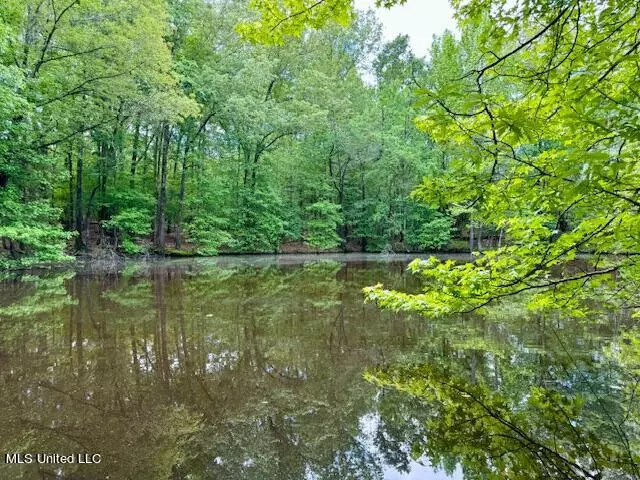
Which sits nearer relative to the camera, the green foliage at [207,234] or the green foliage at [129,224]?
the green foliage at [129,224]

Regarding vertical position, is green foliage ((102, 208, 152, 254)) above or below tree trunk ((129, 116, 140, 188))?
below

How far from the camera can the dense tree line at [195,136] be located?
11.8m

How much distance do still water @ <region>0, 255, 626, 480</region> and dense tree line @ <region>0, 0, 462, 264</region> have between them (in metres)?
6.10

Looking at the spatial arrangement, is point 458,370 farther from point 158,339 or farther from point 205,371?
point 158,339

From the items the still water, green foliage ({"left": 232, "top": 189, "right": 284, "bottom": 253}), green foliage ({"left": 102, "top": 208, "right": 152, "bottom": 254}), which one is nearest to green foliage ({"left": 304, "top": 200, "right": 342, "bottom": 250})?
green foliage ({"left": 232, "top": 189, "right": 284, "bottom": 253})

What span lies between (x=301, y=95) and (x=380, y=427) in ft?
74.6

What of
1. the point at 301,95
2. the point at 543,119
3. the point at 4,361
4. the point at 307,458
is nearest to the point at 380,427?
the point at 307,458

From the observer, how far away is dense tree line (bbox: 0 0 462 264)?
38.7 feet

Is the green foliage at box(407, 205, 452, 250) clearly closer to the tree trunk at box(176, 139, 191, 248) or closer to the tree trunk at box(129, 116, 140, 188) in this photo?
the tree trunk at box(176, 139, 191, 248)

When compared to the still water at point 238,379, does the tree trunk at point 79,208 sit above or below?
above

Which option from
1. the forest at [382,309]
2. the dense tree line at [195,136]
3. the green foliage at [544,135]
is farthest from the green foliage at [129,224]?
the green foliage at [544,135]

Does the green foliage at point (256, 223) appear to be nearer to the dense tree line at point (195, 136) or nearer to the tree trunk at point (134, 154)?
the dense tree line at point (195, 136)

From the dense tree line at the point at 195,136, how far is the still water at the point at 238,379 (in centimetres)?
610

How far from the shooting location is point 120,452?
2.59 metres
